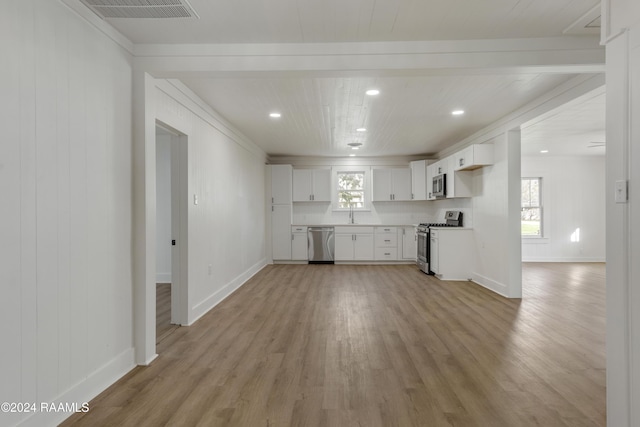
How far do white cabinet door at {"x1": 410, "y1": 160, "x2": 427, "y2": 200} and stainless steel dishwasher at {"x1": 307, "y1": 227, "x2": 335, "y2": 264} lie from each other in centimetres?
216

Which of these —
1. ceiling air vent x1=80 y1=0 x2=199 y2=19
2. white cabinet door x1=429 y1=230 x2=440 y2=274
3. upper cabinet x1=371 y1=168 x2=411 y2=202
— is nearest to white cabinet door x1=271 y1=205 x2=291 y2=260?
upper cabinet x1=371 y1=168 x2=411 y2=202

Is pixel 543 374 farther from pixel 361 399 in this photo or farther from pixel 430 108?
pixel 430 108

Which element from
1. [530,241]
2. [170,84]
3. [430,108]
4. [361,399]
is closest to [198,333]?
[361,399]

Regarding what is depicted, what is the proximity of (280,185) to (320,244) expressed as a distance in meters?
1.66

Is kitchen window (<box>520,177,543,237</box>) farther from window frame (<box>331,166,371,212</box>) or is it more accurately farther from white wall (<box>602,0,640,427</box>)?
white wall (<box>602,0,640,427</box>)

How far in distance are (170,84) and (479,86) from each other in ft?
10.3

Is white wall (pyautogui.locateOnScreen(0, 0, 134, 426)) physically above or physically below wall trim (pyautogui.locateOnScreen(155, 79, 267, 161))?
below

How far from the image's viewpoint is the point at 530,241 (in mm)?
8391

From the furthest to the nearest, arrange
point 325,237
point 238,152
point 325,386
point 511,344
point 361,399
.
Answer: point 325,237
point 238,152
point 511,344
point 325,386
point 361,399

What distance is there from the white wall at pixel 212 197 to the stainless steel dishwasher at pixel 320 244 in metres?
1.77

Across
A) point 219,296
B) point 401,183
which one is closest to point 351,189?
point 401,183

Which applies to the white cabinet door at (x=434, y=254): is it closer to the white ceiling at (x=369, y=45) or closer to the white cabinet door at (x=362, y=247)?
the white cabinet door at (x=362, y=247)

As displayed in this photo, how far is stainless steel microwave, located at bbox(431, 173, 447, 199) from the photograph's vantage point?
6.79 metres

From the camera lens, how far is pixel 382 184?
8344mm
